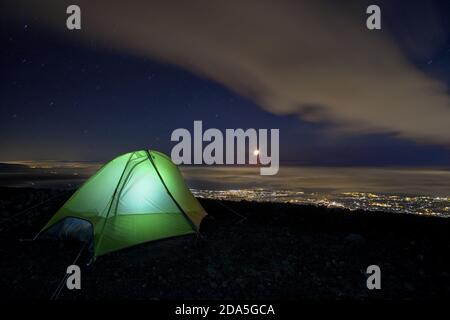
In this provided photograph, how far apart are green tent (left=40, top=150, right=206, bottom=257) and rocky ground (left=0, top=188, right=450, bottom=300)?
319 mm

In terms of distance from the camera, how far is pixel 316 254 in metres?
8.20

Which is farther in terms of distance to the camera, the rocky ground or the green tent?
the green tent

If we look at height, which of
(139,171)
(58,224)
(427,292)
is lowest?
(427,292)

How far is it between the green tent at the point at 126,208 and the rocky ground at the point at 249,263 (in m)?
0.32

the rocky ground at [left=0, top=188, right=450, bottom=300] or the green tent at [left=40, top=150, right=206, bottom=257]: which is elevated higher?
the green tent at [left=40, top=150, right=206, bottom=257]

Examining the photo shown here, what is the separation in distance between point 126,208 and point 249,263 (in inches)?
137

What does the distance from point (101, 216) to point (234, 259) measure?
3441mm

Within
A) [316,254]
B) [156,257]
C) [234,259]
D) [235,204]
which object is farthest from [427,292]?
[235,204]

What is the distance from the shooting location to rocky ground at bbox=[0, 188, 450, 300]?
21.3 feet

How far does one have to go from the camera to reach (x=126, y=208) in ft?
29.1

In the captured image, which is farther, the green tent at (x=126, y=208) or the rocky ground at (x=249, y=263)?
the green tent at (x=126, y=208)

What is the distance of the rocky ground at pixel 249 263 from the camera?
256 inches
